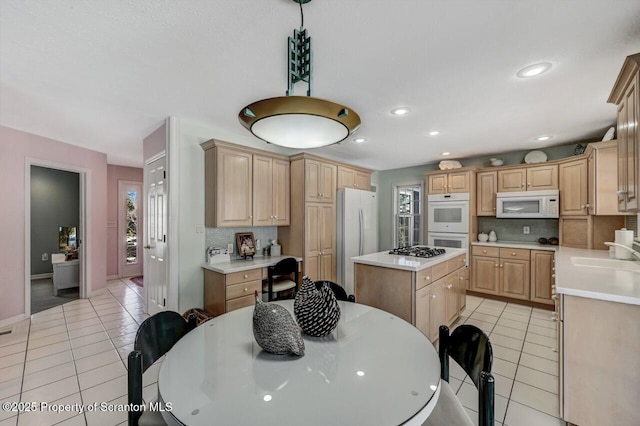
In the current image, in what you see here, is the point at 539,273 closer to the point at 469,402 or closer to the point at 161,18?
the point at 469,402

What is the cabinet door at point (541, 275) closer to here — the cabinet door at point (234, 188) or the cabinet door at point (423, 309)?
the cabinet door at point (423, 309)

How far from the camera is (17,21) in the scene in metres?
1.55

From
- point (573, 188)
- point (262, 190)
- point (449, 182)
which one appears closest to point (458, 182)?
point (449, 182)

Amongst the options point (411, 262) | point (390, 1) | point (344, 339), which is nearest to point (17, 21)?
point (390, 1)

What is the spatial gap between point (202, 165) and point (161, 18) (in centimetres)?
197

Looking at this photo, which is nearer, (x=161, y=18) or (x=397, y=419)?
(x=397, y=419)

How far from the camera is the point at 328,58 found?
1.90m

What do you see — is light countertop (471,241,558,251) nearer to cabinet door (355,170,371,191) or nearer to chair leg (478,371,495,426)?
cabinet door (355,170,371,191)

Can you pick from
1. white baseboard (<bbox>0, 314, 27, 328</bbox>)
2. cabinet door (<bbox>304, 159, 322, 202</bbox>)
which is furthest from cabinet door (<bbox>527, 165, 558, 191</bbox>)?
white baseboard (<bbox>0, 314, 27, 328</bbox>)

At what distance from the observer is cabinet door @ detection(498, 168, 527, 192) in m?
4.35

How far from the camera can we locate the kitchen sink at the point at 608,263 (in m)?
2.40

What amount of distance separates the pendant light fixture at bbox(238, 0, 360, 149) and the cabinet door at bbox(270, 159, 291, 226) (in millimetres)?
2175

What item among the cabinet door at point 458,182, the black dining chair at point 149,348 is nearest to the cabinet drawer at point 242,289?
the black dining chair at point 149,348

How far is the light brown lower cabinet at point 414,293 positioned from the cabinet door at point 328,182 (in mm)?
1471
